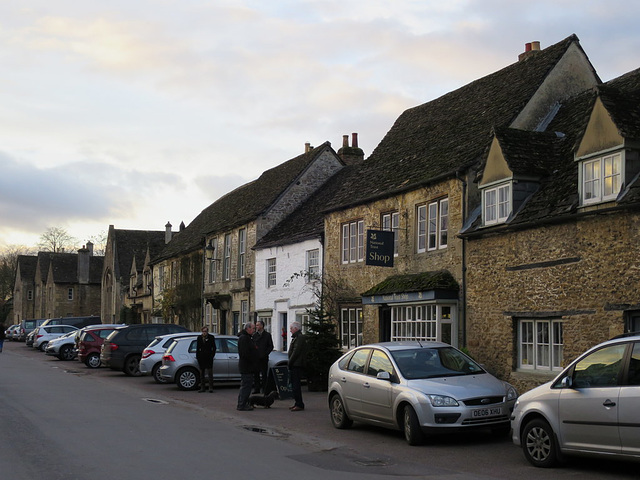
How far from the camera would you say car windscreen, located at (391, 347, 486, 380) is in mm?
12812

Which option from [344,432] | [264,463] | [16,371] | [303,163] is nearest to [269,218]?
[303,163]

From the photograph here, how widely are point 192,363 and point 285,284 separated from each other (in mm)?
9142

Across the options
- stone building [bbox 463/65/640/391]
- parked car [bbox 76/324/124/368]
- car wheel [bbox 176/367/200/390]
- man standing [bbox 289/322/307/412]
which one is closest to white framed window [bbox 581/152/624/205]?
stone building [bbox 463/65/640/391]

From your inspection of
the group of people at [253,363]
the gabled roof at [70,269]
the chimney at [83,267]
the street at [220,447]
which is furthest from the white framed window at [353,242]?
the chimney at [83,267]

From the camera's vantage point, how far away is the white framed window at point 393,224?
22.4 meters

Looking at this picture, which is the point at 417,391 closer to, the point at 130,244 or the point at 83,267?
the point at 130,244

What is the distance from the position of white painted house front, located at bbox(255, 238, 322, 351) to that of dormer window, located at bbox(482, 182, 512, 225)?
31.6 ft

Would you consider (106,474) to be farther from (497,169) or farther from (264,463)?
(497,169)

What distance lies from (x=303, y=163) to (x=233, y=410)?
21626 millimetres

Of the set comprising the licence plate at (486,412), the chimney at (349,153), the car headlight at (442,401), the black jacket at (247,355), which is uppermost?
the chimney at (349,153)

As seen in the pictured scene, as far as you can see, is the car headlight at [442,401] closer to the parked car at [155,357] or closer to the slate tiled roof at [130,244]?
the parked car at [155,357]

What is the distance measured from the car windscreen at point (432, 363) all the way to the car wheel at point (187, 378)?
1044 centimetres

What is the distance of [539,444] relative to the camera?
399 inches

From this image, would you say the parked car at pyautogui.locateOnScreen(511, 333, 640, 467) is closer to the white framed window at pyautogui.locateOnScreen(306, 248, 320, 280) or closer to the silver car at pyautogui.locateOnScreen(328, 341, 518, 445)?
the silver car at pyautogui.locateOnScreen(328, 341, 518, 445)
